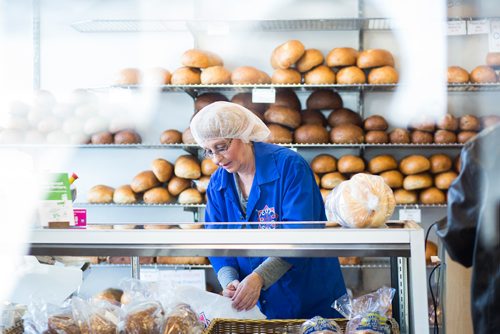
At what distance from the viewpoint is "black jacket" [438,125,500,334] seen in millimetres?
1083

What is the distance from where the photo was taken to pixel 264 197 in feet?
7.25

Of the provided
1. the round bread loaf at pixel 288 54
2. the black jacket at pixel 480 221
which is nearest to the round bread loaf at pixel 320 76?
the round bread loaf at pixel 288 54

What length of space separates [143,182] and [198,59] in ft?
3.21

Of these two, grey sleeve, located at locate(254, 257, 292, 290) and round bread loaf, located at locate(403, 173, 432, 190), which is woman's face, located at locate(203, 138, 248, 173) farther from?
round bread loaf, located at locate(403, 173, 432, 190)

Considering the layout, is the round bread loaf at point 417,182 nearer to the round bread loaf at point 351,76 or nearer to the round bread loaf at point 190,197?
the round bread loaf at point 351,76

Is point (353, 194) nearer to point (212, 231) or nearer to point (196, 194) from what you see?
point (212, 231)

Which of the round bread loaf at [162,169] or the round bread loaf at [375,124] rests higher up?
the round bread loaf at [375,124]

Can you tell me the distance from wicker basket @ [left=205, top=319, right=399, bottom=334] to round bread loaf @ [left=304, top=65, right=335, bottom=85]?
2606mm

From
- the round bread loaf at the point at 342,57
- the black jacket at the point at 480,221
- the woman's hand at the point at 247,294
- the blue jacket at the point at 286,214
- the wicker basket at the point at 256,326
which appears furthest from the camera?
the round bread loaf at the point at 342,57

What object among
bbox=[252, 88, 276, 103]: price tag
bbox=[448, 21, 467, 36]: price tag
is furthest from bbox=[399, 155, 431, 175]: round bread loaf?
bbox=[252, 88, 276, 103]: price tag

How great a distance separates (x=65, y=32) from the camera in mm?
4621

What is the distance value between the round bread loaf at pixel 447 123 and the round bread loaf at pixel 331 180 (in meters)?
0.77

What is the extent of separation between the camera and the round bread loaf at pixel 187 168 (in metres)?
4.17

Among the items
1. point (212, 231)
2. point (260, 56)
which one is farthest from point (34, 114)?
point (212, 231)
